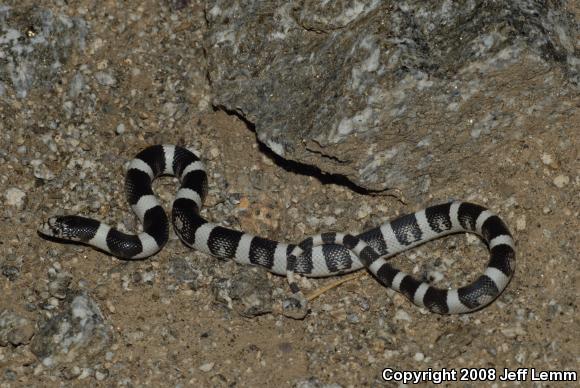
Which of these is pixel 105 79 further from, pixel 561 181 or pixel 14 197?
pixel 561 181

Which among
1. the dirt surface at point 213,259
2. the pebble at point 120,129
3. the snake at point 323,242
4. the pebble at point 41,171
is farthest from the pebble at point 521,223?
the pebble at point 41,171

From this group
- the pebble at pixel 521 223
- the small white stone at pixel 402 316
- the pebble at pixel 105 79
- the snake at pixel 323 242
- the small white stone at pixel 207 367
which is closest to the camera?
Result: the small white stone at pixel 207 367

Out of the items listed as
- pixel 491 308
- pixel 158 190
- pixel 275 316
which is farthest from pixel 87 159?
pixel 491 308

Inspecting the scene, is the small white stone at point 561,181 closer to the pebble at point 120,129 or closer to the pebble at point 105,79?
the pebble at point 120,129

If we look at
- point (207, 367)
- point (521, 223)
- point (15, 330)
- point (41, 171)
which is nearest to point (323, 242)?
point (207, 367)

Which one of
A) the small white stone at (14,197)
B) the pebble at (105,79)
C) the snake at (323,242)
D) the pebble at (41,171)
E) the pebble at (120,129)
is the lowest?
the snake at (323,242)

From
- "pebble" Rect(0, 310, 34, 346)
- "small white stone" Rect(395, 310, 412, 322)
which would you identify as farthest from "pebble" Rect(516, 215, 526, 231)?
"pebble" Rect(0, 310, 34, 346)

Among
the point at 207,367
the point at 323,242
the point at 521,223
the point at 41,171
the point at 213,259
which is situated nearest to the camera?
the point at 207,367
